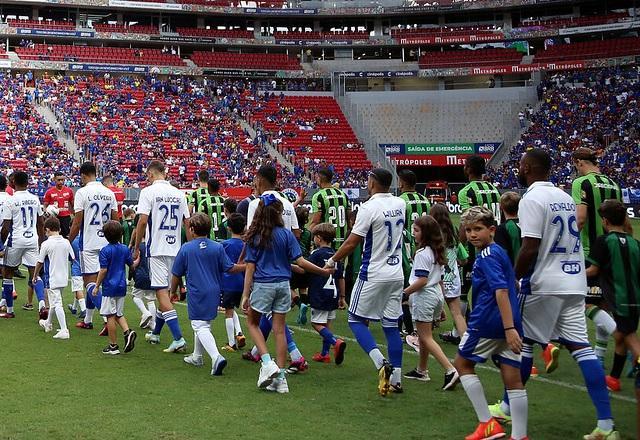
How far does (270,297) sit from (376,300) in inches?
41.0

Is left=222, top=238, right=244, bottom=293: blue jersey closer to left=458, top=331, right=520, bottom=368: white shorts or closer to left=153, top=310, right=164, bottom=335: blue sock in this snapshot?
left=153, top=310, right=164, bottom=335: blue sock

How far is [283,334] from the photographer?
7656mm

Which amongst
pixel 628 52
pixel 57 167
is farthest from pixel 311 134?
pixel 628 52

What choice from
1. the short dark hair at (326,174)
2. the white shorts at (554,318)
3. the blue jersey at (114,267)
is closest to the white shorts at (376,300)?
the white shorts at (554,318)

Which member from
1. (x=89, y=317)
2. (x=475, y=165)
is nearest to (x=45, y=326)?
(x=89, y=317)

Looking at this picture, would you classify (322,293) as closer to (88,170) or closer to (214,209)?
(88,170)

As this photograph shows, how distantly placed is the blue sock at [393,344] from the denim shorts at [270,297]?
1.01 meters

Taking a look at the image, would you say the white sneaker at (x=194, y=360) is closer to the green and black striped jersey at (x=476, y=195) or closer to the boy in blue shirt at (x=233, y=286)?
the boy in blue shirt at (x=233, y=286)

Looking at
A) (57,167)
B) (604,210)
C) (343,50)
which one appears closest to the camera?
(604,210)

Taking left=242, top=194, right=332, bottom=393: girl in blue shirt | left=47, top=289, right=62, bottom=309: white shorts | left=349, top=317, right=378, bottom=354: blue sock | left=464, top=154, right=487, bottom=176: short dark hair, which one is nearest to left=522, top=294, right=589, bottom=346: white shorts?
left=349, top=317, right=378, bottom=354: blue sock

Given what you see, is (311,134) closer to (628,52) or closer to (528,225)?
(628,52)

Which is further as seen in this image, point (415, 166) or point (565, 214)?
point (415, 166)

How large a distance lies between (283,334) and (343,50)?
51503mm

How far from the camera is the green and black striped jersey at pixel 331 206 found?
10.8 m
